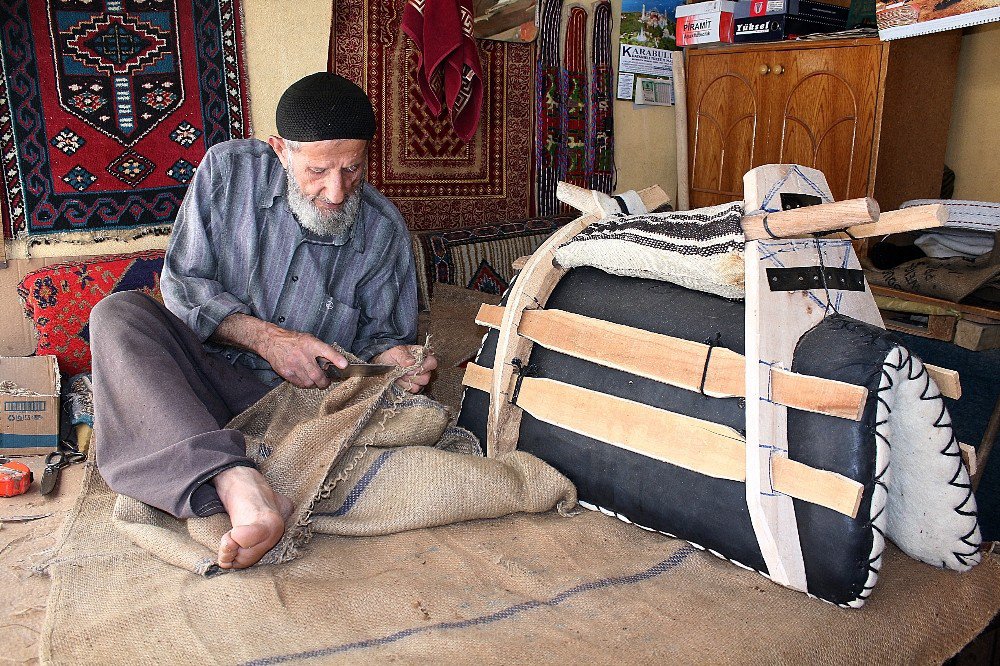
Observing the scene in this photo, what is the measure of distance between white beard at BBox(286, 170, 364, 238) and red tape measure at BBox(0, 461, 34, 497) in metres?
0.89

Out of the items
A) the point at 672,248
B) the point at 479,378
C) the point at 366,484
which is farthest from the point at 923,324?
the point at 366,484

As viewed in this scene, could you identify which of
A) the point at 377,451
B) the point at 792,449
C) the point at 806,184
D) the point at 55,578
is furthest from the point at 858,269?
the point at 55,578

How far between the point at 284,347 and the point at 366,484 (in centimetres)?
40

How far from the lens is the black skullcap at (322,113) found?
6.32 feet

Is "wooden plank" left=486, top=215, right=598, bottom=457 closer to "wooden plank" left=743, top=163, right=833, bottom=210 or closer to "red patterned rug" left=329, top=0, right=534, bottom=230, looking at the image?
"wooden plank" left=743, top=163, right=833, bottom=210

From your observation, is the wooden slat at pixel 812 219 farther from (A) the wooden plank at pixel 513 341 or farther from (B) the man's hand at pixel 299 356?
(B) the man's hand at pixel 299 356

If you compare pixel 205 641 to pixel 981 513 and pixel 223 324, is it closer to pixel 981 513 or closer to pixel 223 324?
pixel 223 324

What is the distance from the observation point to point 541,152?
361cm

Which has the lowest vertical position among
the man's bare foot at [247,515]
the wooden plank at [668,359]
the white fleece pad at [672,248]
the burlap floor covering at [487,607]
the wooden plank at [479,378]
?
the burlap floor covering at [487,607]

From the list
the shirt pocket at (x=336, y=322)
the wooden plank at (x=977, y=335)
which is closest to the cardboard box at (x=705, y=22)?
the wooden plank at (x=977, y=335)

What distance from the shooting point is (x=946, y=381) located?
1.48 meters

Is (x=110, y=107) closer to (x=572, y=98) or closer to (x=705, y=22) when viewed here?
(x=572, y=98)

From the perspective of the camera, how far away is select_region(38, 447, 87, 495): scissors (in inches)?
78.6

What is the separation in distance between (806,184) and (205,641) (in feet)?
4.45
